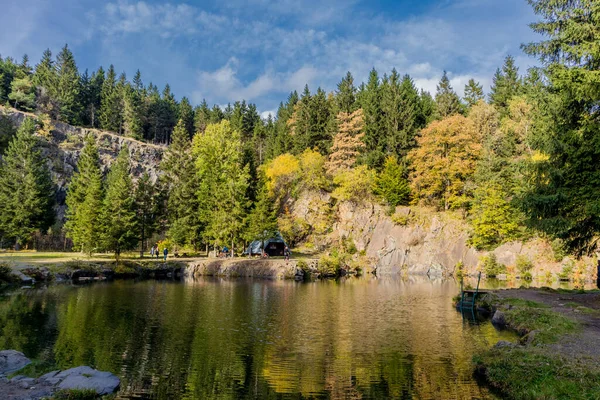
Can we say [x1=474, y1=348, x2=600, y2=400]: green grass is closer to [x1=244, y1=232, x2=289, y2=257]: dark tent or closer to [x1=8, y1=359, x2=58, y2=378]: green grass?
[x1=8, y1=359, x2=58, y2=378]: green grass

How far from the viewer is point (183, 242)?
5853 centimetres

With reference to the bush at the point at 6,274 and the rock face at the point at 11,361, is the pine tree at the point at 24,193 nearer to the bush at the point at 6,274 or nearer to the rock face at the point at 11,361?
the bush at the point at 6,274

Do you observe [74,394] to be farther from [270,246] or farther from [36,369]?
[270,246]

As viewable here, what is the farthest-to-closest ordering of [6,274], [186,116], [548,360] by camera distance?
1. [186,116]
2. [6,274]
3. [548,360]

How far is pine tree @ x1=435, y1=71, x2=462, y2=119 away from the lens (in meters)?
73.3

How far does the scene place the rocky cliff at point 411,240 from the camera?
54844 mm

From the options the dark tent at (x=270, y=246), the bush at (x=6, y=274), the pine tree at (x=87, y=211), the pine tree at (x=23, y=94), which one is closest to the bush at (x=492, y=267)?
the dark tent at (x=270, y=246)

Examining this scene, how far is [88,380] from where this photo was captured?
39.4ft

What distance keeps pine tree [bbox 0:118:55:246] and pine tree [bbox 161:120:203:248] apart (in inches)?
724

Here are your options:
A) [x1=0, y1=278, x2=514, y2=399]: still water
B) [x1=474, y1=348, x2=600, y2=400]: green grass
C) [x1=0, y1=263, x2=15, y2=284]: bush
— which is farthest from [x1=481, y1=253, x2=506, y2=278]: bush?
[x1=0, y1=263, x2=15, y2=284]: bush

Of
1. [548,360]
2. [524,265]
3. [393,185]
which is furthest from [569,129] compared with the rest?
[393,185]

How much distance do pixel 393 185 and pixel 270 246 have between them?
2188cm

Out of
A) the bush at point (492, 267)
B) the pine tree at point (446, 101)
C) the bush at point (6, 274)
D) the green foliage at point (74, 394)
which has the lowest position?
the green foliage at point (74, 394)

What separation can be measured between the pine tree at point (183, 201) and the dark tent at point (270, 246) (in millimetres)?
8335
